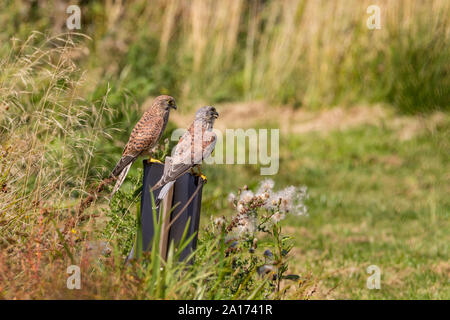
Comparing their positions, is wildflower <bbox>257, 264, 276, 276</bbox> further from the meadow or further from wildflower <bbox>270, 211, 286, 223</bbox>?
wildflower <bbox>270, 211, 286, 223</bbox>

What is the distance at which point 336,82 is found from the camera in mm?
11016

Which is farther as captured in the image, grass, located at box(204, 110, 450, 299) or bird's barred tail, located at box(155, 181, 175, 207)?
grass, located at box(204, 110, 450, 299)

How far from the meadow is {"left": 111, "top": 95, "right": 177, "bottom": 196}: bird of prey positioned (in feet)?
0.60

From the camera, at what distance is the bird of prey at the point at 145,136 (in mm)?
3807

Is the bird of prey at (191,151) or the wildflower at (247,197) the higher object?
the bird of prey at (191,151)

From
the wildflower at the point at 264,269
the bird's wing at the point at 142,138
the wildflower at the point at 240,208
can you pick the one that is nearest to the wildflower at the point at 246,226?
the wildflower at the point at 240,208

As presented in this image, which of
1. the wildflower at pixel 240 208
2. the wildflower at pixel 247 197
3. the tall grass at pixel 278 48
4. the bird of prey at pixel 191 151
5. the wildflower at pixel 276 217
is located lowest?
the wildflower at pixel 276 217

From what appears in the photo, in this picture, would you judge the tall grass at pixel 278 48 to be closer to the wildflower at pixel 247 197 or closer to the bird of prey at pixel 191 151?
the bird of prey at pixel 191 151

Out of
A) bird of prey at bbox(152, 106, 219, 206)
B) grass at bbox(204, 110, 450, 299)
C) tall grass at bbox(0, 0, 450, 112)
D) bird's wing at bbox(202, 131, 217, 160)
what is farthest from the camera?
tall grass at bbox(0, 0, 450, 112)

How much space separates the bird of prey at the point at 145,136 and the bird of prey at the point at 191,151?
326 mm

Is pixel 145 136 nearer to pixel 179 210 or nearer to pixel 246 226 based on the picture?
pixel 179 210

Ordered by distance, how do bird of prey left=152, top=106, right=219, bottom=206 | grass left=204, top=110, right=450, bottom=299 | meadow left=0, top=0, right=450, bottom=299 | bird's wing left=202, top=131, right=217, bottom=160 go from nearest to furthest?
1. bird of prey left=152, top=106, right=219, bottom=206
2. bird's wing left=202, top=131, right=217, bottom=160
3. meadow left=0, top=0, right=450, bottom=299
4. grass left=204, top=110, right=450, bottom=299

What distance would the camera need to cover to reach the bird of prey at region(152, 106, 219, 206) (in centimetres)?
328

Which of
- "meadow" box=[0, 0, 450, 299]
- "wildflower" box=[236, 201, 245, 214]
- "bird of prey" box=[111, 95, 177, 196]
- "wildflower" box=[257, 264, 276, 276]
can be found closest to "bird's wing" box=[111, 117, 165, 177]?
"bird of prey" box=[111, 95, 177, 196]
